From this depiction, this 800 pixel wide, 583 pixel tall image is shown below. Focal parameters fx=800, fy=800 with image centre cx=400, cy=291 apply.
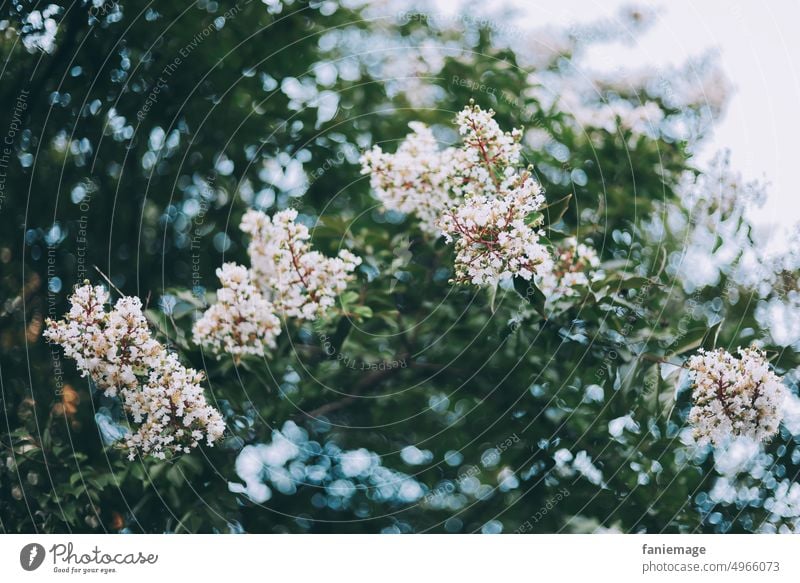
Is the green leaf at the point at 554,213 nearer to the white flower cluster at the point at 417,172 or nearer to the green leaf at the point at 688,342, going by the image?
the white flower cluster at the point at 417,172

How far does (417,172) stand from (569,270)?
54cm

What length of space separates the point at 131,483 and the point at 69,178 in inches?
40.5

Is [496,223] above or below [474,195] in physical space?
below

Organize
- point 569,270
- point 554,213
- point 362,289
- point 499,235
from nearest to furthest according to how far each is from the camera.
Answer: point 499,235 → point 554,213 → point 569,270 → point 362,289

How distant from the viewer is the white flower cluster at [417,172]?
90.4 inches

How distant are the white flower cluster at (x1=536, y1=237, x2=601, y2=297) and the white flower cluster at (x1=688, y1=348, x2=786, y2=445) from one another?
39cm

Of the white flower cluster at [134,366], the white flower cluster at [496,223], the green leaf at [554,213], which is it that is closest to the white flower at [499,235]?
the white flower cluster at [496,223]

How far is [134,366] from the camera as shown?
2152 millimetres

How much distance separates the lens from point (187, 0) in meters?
2.78

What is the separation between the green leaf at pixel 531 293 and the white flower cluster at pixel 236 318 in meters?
0.71

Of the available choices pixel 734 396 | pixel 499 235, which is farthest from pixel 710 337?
pixel 499 235
